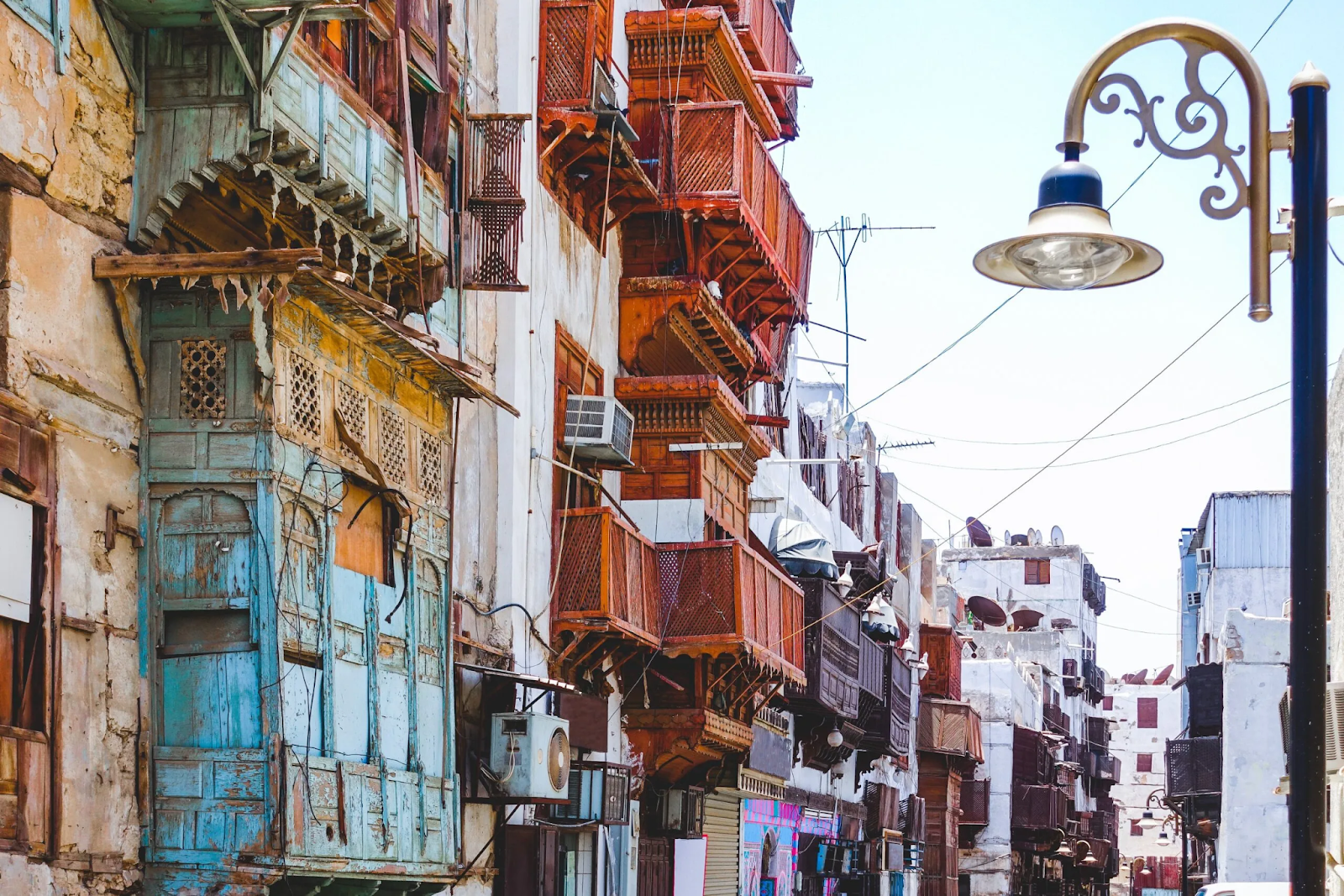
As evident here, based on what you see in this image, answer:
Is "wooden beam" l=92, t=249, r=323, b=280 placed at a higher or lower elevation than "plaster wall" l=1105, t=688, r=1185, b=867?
higher

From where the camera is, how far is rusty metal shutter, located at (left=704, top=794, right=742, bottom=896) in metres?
23.6

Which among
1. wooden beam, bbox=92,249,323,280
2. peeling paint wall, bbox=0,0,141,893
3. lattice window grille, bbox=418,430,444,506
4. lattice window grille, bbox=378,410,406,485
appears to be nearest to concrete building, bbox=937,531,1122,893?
lattice window grille, bbox=418,430,444,506

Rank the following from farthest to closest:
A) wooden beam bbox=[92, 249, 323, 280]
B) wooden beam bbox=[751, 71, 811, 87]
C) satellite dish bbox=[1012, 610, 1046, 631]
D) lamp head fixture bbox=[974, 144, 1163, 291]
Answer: satellite dish bbox=[1012, 610, 1046, 631], wooden beam bbox=[751, 71, 811, 87], wooden beam bbox=[92, 249, 323, 280], lamp head fixture bbox=[974, 144, 1163, 291]

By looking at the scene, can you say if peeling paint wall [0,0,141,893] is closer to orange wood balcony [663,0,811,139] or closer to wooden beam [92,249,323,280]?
wooden beam [92,249,323,280]

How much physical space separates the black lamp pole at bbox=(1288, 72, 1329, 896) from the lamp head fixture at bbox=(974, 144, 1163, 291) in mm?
611

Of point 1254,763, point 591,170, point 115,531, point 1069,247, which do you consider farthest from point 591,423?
point 1254,763

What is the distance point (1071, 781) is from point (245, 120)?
6134cm

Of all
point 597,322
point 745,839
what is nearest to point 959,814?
point 745,839

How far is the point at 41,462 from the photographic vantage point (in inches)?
391

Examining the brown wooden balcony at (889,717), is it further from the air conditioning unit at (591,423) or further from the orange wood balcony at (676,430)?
the air conditioning unit at (591,423)

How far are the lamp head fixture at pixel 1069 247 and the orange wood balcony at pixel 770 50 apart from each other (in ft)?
54.4

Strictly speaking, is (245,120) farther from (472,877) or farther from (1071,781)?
(1071,781)

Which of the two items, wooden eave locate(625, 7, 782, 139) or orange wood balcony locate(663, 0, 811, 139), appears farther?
orange wood balcony locate(663, 0, 811, 139)

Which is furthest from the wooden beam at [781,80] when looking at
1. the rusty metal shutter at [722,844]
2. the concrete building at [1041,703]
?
the concrete building at [1041,703]
